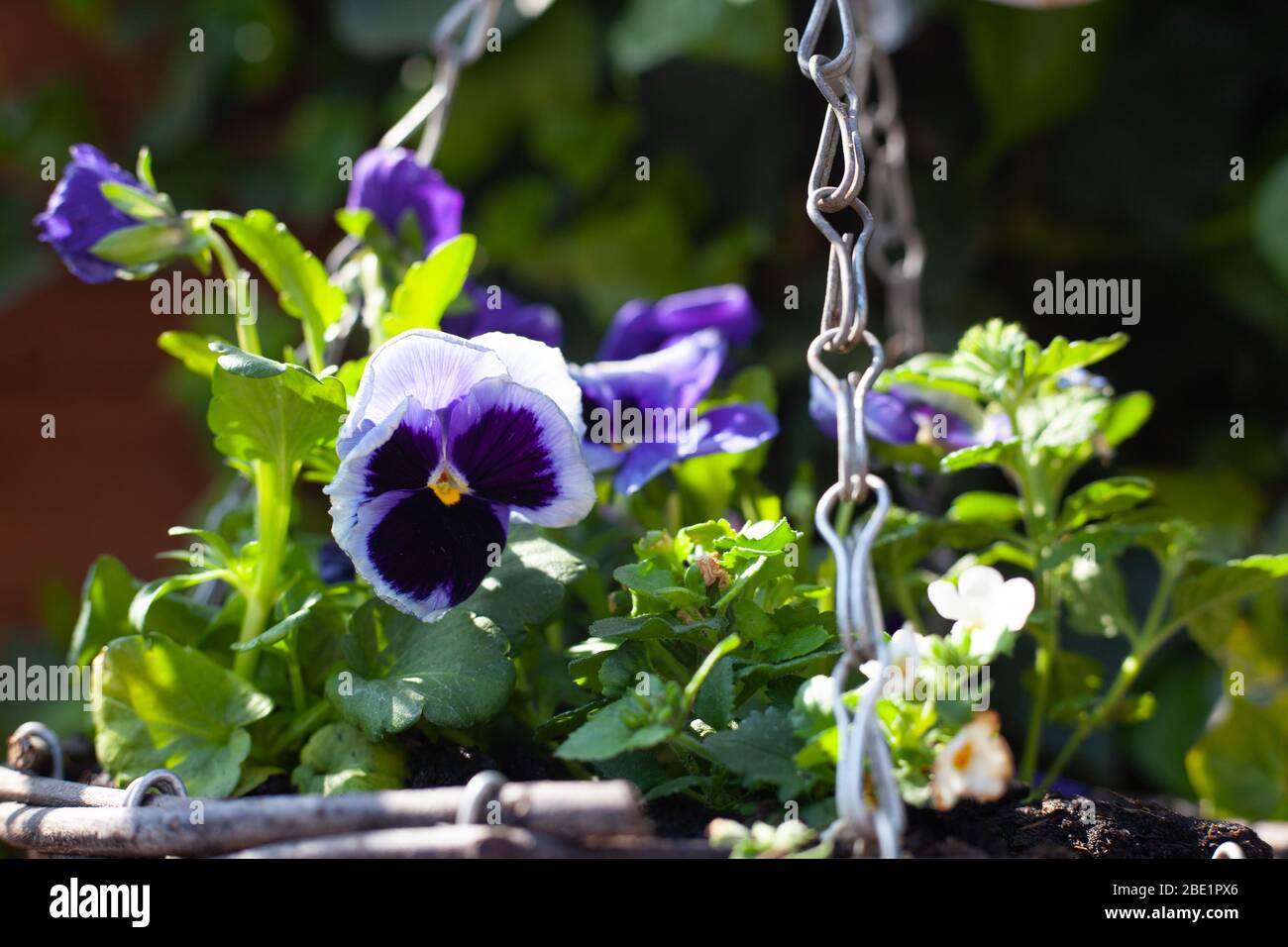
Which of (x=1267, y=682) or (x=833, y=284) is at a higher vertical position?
(x=833, y=284)

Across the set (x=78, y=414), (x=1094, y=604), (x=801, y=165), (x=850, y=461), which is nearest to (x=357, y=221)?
(x=850, y=461)

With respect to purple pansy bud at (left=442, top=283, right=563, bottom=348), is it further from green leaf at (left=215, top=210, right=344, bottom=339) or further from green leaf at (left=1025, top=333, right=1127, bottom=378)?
green leaf at (left=1025, top=333, right=1127, bottom=378)

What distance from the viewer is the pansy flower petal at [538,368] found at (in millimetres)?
574

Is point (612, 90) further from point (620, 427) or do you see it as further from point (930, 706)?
point (930, 706)

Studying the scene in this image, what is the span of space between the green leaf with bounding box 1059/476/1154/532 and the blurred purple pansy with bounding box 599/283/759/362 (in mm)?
285

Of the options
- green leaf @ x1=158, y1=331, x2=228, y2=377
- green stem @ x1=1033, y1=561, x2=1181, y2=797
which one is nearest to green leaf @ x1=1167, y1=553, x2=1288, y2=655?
green stem @ x1=1033, y1=561, x2=1181, y2=797

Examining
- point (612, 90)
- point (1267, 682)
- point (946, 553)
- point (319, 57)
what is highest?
point (319, 57)

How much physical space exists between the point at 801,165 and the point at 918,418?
0.95 metres

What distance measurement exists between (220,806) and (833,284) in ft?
1.08

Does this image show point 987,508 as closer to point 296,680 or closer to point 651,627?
point 651,627

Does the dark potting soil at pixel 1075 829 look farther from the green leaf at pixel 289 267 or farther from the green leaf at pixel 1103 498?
the green leaf at pixel 289 267

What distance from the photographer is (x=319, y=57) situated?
183 centimetres

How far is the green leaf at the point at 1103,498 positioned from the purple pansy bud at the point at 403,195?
0.43 metres

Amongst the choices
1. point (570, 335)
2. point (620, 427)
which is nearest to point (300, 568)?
point (620, 427)
